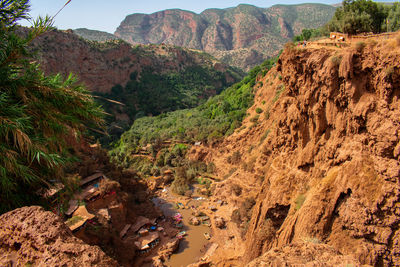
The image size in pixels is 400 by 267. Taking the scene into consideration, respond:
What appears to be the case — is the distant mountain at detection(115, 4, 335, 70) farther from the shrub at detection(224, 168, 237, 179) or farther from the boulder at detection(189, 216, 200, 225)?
the boulder at detection(189, 216, 200, 225)

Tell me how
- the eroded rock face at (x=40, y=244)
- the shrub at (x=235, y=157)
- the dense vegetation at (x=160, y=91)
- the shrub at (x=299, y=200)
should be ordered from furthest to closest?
the dense vegetation at (x=160, y=91), the shrub at (x=235, y=157), the shrub at (x=299, y=200), the eroded rock face at (x=40, y=244)

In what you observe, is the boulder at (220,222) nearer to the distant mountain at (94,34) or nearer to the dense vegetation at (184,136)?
the dense vegetation at (184,136)

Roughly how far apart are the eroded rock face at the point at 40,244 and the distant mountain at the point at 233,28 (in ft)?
359

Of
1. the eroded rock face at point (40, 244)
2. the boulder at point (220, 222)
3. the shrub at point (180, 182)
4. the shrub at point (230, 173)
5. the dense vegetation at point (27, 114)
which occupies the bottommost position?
the boulder at point (220, 222)

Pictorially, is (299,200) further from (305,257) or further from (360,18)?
(360,18)

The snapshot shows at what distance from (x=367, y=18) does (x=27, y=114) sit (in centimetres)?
1571

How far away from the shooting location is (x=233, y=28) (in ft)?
500

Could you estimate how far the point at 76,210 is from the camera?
1359 cm

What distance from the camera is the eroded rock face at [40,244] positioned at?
2.60 meters

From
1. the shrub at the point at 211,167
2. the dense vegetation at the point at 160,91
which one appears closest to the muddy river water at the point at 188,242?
the shrub at the point at 211,167

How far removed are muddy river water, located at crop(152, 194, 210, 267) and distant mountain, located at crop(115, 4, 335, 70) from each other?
95.1 m

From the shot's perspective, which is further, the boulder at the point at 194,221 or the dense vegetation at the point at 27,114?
the boulder at the point at 194,221

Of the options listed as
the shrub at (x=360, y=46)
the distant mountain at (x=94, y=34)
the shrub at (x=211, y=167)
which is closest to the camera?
the shrub at (x=360, y=46)

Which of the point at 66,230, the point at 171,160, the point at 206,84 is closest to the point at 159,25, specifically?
the point at 206,84
